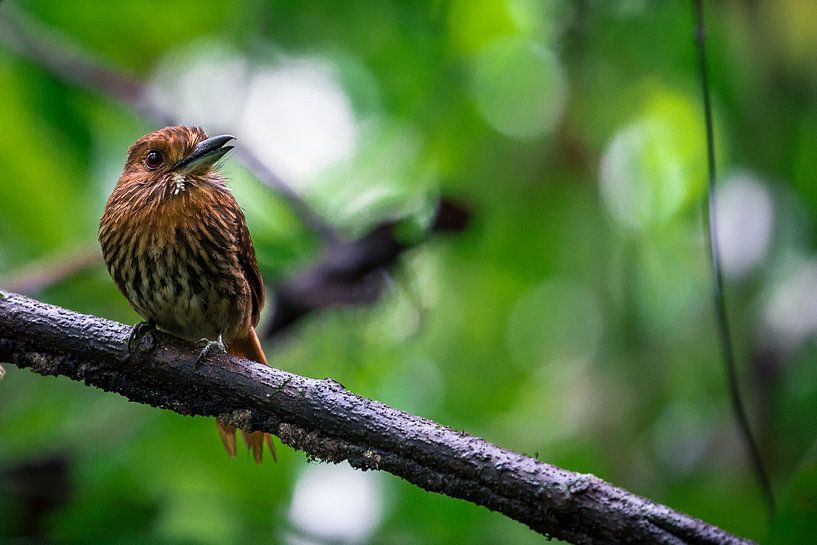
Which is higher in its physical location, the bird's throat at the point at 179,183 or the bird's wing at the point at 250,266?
the bird's throat at the point at 179,183

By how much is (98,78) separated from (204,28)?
760 mm

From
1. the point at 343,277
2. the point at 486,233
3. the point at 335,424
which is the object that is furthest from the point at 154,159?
the point at 486,233

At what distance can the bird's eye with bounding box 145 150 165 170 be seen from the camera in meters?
3.23

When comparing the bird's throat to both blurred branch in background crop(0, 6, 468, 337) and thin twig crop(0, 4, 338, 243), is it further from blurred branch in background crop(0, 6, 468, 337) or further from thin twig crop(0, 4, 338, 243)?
thin twig crop(0, 4, 338, 243)

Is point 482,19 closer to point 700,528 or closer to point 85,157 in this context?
point 85,157

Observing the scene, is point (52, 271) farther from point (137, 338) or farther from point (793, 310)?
point (793, 310)

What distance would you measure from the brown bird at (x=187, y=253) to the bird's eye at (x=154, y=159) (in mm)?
36

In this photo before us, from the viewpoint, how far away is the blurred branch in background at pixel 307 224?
373 cm

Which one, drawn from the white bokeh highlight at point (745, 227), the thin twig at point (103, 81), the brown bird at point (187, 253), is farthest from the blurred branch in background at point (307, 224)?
the white bokeh highlight at point (745, 227)

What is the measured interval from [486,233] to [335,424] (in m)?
2.99

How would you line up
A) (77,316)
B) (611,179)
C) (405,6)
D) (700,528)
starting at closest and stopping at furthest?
(700,528) → (77,316) → (405,6) → (611,179)

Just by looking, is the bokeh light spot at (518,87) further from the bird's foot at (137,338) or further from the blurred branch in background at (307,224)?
the bird's foot at (137,338)

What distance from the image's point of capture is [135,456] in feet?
11.8

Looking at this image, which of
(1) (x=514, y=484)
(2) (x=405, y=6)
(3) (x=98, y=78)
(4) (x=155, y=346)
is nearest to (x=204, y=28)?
(3) (x=98, y=78)
